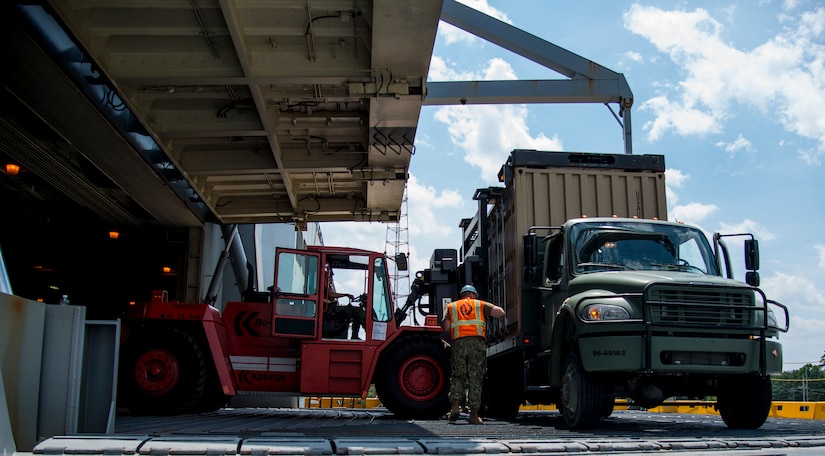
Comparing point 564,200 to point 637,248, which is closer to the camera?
point 637,248

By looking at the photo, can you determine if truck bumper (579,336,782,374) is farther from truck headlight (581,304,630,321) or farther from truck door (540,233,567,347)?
truck door (540,233,567,347)

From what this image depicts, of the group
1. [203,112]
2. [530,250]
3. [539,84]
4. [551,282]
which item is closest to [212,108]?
[203,112]

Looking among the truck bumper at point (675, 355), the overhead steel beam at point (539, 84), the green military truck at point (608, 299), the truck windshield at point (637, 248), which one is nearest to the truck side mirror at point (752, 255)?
the green military truck at point (608, 299)

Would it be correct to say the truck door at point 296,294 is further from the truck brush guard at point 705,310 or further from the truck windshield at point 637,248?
the truck brush guard at point 705,310

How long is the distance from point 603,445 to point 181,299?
40.2ft

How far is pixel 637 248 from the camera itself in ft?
27.9

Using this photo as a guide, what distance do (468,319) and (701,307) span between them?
9.56 ft

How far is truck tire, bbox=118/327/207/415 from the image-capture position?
33.8 ft

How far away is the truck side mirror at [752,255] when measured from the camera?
827cm

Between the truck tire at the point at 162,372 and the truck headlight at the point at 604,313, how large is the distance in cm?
565

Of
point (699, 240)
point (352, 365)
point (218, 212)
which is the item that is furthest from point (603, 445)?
point (218, 212)

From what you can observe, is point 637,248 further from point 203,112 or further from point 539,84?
point 539,84

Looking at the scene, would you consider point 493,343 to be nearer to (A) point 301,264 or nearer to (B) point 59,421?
(A) point 301,264

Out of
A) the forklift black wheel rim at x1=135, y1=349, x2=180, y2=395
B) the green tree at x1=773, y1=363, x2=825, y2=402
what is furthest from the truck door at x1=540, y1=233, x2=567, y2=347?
the green tree at x1=773, y1=363, x2=825, y2=402
